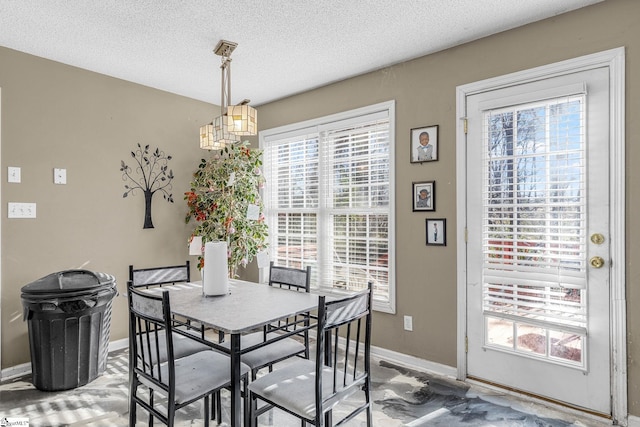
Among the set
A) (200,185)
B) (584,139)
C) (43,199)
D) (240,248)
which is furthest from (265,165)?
(584,139)

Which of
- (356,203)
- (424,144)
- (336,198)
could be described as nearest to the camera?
(424,144)

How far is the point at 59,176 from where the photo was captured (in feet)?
10.5

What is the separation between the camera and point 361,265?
138 inches

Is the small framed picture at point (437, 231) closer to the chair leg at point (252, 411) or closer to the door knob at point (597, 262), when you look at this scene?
the door knob at point (597, 262)

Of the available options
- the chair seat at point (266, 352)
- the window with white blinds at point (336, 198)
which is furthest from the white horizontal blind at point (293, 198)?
the chair seat at point (266, 352)

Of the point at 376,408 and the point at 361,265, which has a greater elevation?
the point at 361,265

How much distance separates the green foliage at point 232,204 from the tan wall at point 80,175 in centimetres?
38

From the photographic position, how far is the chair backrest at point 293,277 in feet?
8.80

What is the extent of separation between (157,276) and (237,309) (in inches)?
43.7

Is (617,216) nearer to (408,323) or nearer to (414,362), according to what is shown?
(408,323)

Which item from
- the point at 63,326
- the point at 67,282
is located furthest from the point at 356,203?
the point at 63,326

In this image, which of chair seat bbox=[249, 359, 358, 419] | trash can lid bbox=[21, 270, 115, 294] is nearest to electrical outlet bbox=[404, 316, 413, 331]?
chair seat bbox=[249, 359, 358, 419]

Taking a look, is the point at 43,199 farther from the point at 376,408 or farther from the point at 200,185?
the point at 376,408

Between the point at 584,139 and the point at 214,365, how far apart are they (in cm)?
257
